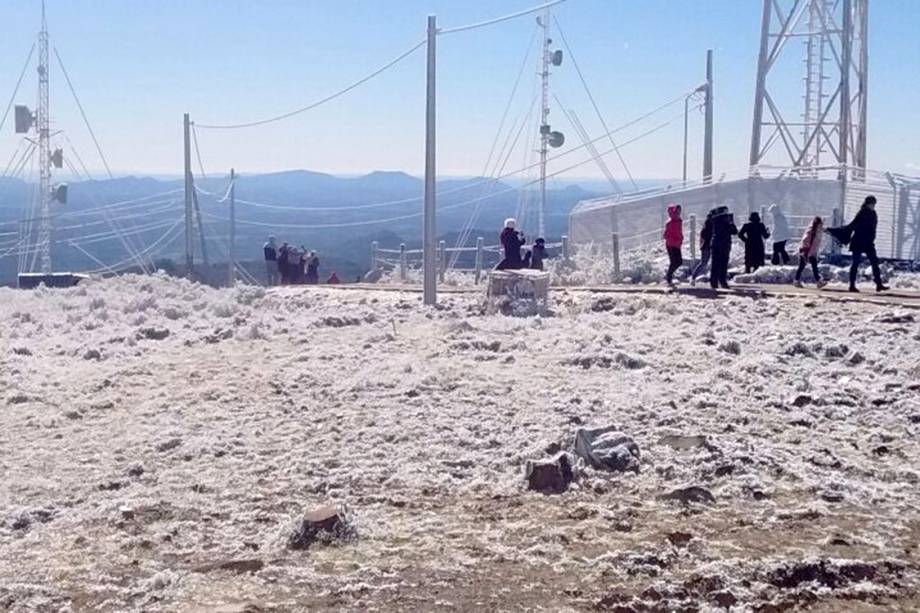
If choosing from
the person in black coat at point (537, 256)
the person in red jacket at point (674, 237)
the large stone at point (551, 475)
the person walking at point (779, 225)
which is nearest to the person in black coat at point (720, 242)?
the person in red jacket at point (674, 237)

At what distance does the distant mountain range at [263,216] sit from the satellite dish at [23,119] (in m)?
2.43

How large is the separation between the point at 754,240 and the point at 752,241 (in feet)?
0.15

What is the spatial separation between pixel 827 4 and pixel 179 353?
842 inches

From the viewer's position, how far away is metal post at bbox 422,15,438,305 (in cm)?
1862

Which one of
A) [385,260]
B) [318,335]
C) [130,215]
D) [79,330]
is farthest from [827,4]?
[130,215]

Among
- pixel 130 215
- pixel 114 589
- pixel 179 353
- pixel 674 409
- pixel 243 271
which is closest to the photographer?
pixel 114 589

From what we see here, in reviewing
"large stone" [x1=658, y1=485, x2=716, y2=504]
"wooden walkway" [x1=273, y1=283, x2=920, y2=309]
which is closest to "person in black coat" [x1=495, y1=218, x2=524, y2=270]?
"wooden walkway" [x1=273, y1=283, x2=920, y2=309]

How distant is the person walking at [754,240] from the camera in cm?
2291

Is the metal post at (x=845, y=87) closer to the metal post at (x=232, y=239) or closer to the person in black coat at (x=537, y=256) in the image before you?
the person in black coat at (x=537, y=256)

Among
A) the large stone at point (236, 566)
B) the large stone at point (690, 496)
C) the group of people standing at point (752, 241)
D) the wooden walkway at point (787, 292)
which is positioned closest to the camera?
the large stone at point (236, 566)

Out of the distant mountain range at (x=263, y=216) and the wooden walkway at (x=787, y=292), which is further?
the distant mountain range at (x=263, y=216)

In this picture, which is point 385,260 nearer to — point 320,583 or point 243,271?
point 243,271

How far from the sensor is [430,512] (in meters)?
7.58

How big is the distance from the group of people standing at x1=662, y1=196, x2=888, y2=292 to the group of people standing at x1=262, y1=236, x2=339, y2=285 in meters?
12.5
